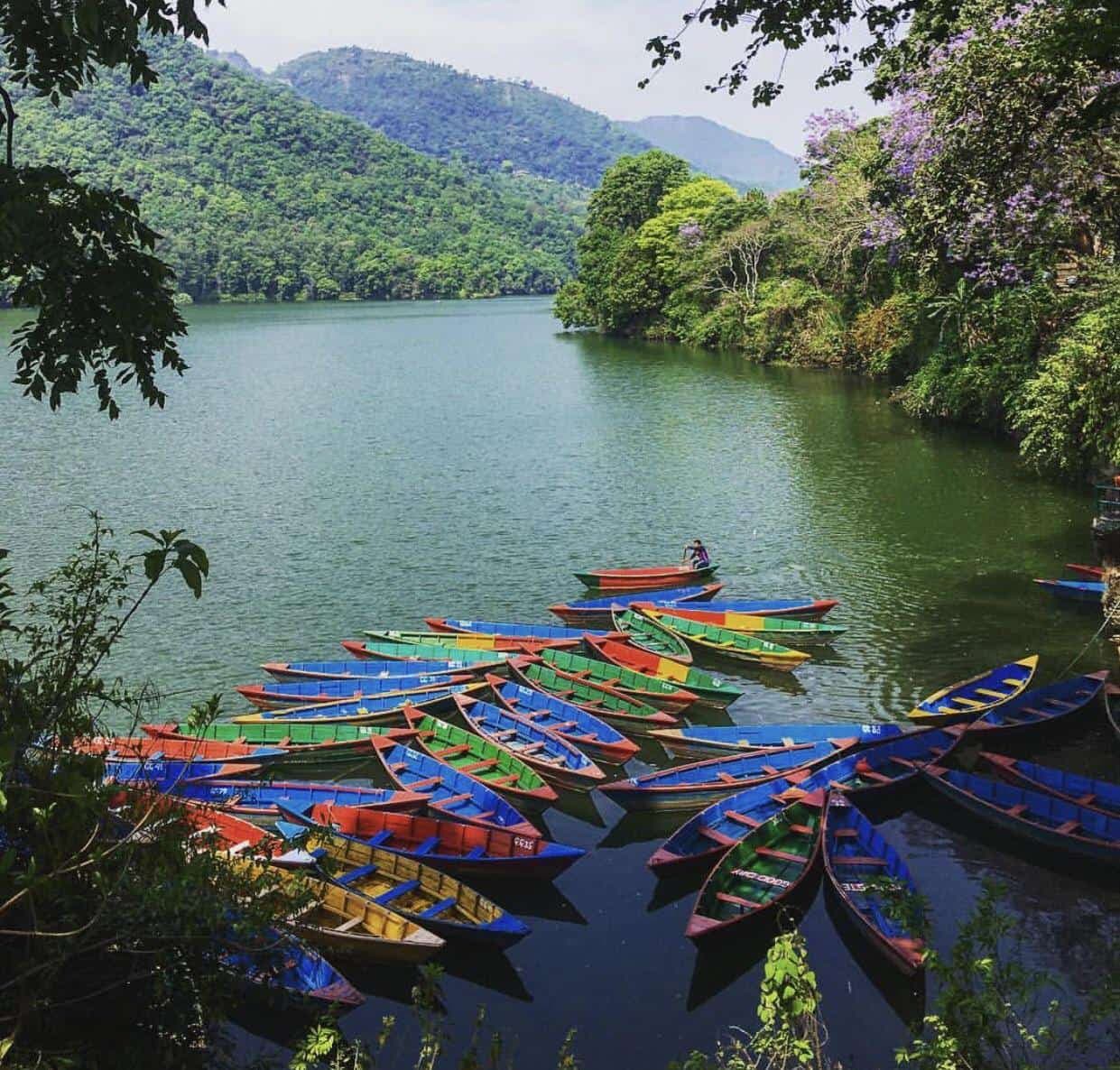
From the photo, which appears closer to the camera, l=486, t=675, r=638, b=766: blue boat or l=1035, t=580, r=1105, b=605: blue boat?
l=486, t=675, r=638, b=766: blue boat

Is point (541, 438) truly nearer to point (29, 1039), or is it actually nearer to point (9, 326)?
point (29, 1039)

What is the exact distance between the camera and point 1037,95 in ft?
52.2

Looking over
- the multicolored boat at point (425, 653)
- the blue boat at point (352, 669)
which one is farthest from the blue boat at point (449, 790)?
the multicolored boat at point (425, 653)

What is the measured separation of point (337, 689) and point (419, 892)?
6.85 m

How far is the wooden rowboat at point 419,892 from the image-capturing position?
11.5 m

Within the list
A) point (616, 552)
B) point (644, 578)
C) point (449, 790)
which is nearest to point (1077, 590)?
point (644, 578)

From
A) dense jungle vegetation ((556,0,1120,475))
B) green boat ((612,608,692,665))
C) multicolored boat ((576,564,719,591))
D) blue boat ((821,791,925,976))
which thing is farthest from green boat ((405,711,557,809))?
dense jungle vegetation ((556,0,1120,475))

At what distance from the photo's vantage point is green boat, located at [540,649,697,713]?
17.9 metres

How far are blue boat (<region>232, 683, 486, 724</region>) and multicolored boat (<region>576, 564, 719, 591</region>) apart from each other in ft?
20.3

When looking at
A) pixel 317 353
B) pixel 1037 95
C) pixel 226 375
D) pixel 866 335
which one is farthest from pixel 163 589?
pixel 317 353

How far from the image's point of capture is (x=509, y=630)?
20891 mm

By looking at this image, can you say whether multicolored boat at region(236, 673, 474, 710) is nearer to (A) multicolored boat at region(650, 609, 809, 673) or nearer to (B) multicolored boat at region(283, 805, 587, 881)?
(A) multicolored boat at region(650, 609, 809, 673)

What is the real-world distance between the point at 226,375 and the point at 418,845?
52257 mm

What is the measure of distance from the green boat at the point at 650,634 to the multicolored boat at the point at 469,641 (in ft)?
4.02
